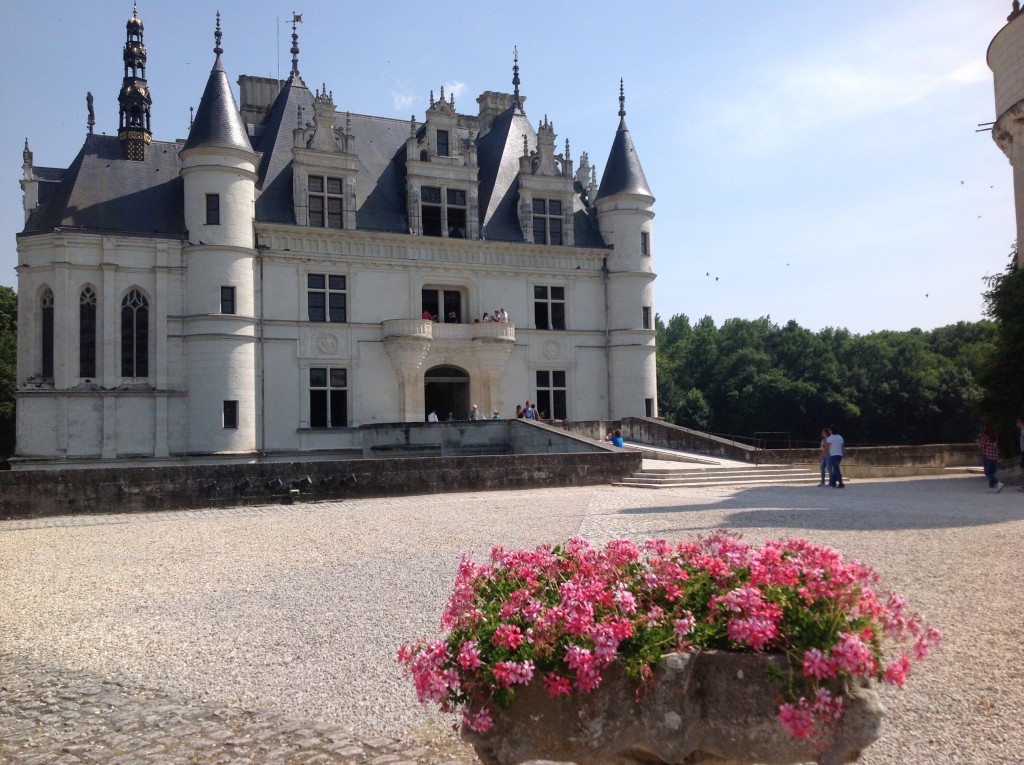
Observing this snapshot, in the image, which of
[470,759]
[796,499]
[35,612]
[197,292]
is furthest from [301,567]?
[197,292]

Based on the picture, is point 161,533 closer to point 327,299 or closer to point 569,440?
point 569,440

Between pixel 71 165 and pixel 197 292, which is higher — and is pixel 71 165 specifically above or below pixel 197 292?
above

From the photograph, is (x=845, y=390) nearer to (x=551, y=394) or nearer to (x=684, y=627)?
(x=551, y=394)

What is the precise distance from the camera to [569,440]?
76.2ft

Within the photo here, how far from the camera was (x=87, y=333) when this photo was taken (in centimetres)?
2738

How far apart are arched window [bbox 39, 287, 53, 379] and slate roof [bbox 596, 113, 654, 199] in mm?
20427

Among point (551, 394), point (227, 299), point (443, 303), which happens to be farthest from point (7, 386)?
point (551, 394)

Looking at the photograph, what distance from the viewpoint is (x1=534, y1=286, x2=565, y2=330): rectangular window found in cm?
3316

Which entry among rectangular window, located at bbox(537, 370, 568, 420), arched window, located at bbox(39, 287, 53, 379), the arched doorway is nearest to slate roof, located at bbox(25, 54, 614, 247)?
arched window, located at bbox(39, 287, 53, 379)

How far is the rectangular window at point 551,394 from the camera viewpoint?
32812 mm

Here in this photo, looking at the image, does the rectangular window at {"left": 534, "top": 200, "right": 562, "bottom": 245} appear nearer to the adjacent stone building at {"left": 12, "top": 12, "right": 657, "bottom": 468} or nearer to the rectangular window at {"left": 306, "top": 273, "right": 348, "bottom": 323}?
the adjacent stone building at {"left": 12, "top": 12, "right": 657, "bottom": 468}

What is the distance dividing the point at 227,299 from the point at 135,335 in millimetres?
3114

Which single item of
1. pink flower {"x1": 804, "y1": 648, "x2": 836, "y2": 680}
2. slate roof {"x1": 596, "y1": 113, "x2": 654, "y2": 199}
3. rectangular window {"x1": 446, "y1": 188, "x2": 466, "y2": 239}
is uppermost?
slate roof {"x1": 596, "y1": 113, "x2": 654, "y2": 199}

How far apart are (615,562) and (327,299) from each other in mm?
26773
